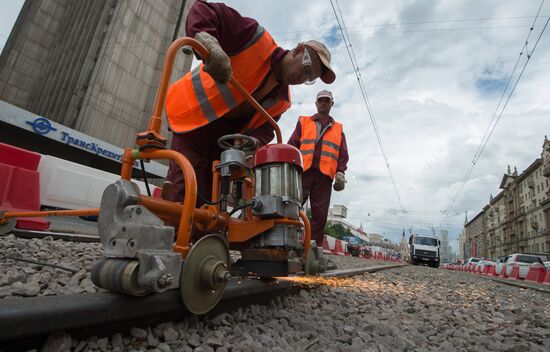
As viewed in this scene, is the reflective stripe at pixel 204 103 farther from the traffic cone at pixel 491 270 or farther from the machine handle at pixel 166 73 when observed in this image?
the traffic cone at pixel 491 270

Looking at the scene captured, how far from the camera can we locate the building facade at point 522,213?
5006 cm

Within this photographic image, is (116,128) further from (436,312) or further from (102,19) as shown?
(436,312)

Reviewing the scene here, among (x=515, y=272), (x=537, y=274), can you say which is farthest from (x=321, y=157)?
(x=515, y=272)

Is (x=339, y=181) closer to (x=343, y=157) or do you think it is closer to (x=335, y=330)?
(x=343, y=157)

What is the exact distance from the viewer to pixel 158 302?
4.04ft

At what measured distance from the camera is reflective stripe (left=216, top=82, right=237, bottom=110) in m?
2.13

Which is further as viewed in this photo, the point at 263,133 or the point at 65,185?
the point at 65,185

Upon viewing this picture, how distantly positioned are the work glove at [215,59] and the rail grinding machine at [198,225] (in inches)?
1.7

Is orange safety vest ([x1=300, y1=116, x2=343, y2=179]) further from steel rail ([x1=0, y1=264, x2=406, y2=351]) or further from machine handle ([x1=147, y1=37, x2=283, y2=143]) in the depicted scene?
steel rail ([x1=0, y1=264, x2=406, y2=351])

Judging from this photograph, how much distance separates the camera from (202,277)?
134 cm

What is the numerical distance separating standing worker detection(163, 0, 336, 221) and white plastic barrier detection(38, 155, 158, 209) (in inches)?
165

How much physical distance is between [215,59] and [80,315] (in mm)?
1248

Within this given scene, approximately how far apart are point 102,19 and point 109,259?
1252 inches

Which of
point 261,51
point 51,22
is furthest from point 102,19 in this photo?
point 261,51
